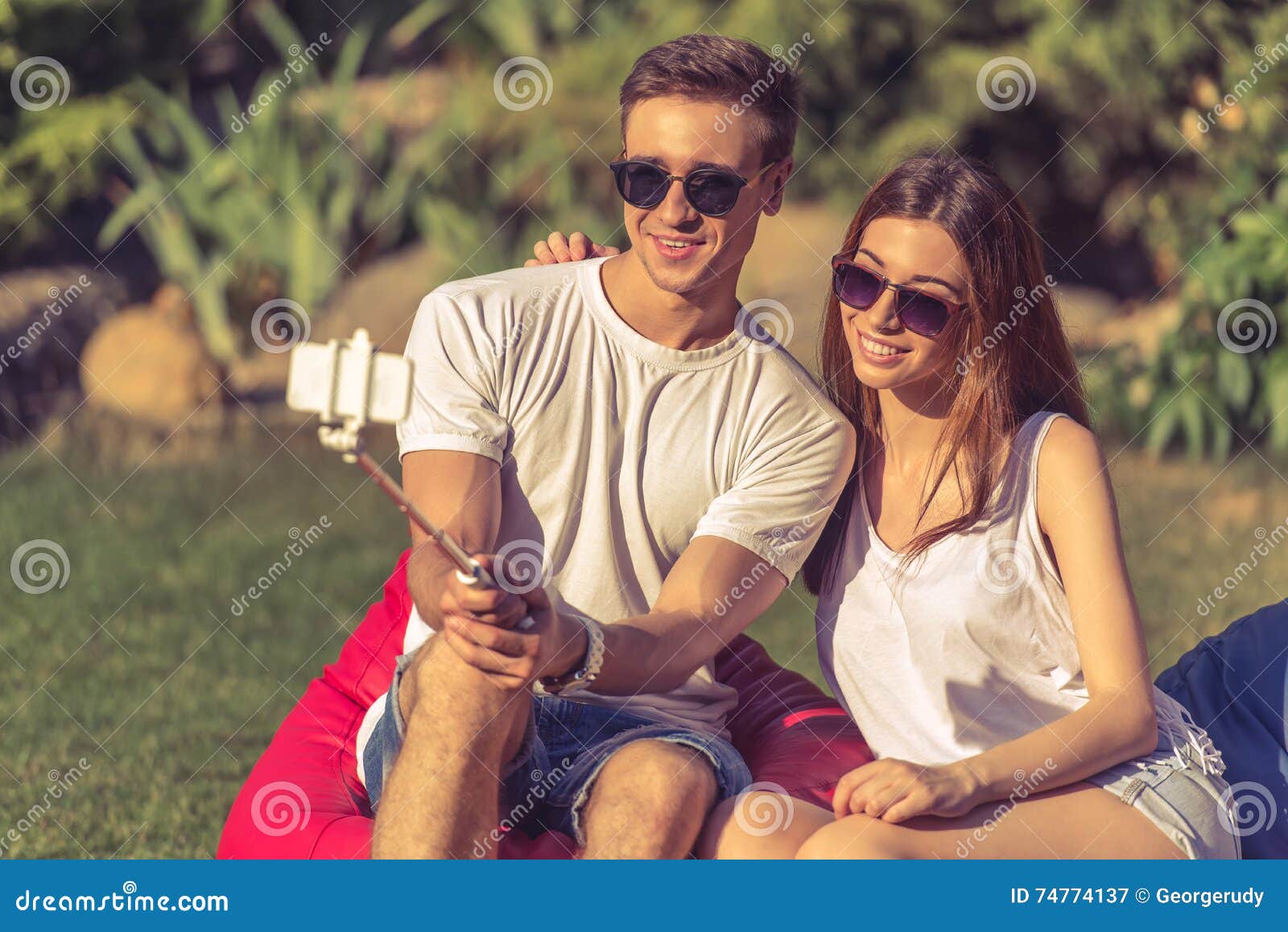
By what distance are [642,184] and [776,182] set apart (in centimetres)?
32

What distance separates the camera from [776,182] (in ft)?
10.8

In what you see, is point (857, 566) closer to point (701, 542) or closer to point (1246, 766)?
point (701, 542)

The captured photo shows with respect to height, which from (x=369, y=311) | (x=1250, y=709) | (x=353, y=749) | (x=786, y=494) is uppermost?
(x=1250, y=709)

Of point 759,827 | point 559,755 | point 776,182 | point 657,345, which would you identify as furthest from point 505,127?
point 759,827

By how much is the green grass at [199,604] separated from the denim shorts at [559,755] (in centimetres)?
133

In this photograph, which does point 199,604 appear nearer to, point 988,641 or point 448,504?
point 448,504

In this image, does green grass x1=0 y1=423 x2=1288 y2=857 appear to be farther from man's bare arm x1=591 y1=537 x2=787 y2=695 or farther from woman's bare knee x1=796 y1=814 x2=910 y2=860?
woman's bare knee x1=796 y1=814 x2=910 y2=860

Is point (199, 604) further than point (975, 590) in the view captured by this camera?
Yes

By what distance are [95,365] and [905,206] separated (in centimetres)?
649

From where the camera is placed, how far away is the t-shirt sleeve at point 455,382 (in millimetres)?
3102

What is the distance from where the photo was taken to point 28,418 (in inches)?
324

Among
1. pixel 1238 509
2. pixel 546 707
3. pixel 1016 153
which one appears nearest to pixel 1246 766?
pixel 546 707

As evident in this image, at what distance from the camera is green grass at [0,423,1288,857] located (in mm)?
4477

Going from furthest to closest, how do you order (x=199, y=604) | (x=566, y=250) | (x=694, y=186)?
(x=199, y=604)
(x=566, y=250)
(x=694, y=186)
